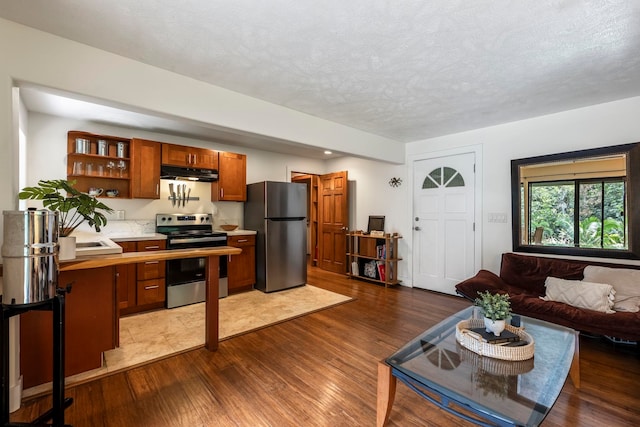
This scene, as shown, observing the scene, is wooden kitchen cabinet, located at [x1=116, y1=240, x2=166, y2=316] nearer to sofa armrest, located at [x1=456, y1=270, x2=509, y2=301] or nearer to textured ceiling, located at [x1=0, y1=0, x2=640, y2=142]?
textured ceiling, located at [x1=0, y1=0, x2=640, y2=142]

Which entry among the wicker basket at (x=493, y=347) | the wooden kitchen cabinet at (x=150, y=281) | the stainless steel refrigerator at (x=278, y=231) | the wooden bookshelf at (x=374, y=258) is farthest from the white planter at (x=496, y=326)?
the wooden kitchen cabinet at (x=150, y=281)

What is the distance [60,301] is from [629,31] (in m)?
3.70


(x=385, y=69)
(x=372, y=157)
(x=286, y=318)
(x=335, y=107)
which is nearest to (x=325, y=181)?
(x=372, y=157)

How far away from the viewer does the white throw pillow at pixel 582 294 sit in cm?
251

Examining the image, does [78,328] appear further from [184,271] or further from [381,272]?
[381,272]

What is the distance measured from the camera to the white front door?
4.00 meters

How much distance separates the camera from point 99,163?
3613 mm

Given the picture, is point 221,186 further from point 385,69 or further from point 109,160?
point 385,69

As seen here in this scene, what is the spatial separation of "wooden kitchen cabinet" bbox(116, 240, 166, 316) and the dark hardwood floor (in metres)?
1.36

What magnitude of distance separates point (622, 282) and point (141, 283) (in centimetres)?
499

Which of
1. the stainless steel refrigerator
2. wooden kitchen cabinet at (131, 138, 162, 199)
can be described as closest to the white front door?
the stainless steel refrigerator

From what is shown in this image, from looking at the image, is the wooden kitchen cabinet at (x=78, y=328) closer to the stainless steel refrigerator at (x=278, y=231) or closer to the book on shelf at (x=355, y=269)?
the stainless steel refrigerator at (x=278, y=231)

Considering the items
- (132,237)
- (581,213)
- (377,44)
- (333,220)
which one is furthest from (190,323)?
(581,213)

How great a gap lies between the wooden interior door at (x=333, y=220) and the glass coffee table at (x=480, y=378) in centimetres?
357
